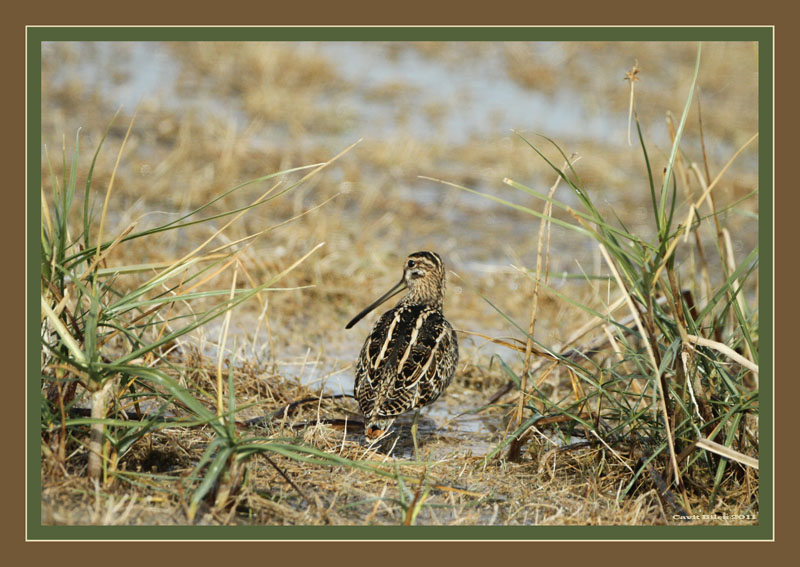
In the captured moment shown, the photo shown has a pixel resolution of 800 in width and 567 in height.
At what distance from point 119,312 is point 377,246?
443 centimetres

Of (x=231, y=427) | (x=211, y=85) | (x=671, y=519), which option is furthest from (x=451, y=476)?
(x=211, y=85)

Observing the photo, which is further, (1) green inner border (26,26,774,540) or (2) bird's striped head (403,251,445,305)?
(2) bird's striped head (403,251,445,305)

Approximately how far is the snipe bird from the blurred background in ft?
2.77

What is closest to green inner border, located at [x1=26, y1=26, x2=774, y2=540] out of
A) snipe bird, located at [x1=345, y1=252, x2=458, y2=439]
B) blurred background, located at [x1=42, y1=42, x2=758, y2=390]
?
snipe bird, located at [x1=345, y1=252, x2=458, y2=439]

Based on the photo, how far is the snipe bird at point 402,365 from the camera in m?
4.89

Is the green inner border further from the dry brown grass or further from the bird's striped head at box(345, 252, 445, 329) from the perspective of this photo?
the bird's striped head at box(345, 252, 445, 329)

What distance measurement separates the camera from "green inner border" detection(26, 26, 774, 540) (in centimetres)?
359
